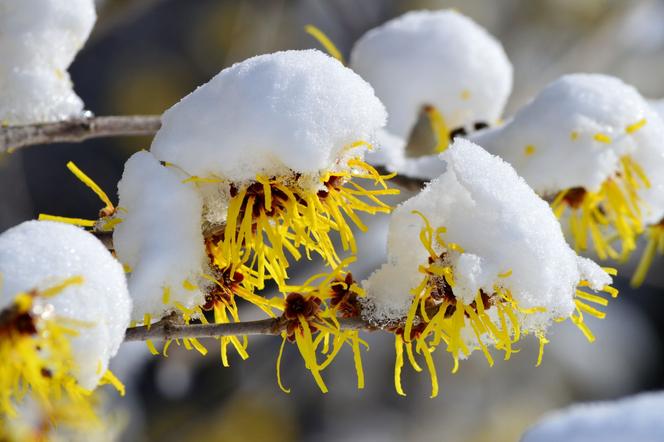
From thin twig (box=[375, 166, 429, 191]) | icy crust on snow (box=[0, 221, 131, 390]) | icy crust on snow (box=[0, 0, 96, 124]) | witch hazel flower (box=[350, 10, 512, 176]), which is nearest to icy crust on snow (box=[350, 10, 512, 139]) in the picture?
witch hazel flower (box=[350, 10, 512, 176])

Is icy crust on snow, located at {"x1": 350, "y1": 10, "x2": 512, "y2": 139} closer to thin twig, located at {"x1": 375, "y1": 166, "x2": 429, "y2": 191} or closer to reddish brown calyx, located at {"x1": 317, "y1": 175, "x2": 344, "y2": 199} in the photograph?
thin twig, located at {"x1": 375, "y1": 166, "x2": 429, "y2": 191}

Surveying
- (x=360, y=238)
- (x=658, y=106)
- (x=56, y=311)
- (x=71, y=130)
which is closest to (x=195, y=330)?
(x=56, y=311)

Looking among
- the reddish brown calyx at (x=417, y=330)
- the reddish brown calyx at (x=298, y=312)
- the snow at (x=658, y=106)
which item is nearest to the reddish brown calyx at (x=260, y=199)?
the reddish brown calyx at (x=298, y=312)

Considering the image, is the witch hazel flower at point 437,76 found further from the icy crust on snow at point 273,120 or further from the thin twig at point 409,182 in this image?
the icy crust on snow at point 273,120

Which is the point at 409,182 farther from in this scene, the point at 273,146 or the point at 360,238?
the point at 360,238

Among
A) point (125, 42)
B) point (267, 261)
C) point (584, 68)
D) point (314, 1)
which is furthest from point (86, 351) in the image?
point (125, 42)

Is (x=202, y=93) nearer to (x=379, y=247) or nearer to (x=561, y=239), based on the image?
(x=561, y=239)
